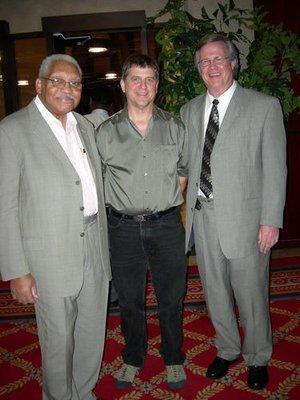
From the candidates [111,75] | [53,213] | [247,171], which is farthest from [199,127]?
[111,75]

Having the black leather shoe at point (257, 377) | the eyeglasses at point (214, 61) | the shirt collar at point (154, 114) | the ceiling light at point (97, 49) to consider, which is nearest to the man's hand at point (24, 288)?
the shirt collar at point (154, 114)

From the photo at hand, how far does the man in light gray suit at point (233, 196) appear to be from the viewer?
75.3 inches

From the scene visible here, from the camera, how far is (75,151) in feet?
5.73

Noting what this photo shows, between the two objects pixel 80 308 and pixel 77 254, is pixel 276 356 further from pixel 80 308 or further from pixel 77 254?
pixel 77 254

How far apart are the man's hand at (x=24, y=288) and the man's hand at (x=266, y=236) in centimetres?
114

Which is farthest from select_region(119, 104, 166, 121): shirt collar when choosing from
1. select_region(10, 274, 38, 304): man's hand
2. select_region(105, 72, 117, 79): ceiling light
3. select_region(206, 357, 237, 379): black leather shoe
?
select_region(105, 72, 117, 79): ceiling light

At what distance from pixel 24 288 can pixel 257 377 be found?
1339mm

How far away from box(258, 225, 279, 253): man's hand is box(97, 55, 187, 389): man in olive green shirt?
414 millimetres

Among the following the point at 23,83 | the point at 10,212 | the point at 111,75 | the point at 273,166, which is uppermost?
the point at 111,75

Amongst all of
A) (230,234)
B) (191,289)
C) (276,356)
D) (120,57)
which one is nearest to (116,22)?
(120,57)

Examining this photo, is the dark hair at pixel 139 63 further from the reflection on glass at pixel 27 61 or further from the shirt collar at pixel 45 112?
the reflection on glass at pixel 27 61

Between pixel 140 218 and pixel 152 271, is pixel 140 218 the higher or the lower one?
the higher one

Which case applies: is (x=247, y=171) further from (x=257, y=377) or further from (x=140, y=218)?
(x=257, y=377)

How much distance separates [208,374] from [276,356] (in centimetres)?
49
